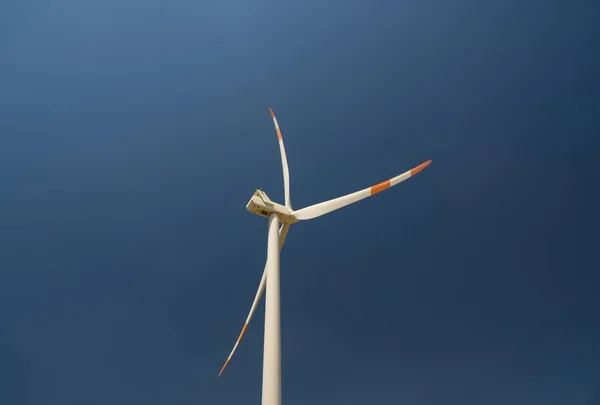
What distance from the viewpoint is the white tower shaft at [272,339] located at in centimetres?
1058

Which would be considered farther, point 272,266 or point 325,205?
point 325,205

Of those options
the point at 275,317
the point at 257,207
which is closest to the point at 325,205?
the point at 257,207

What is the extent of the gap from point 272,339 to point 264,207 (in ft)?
20.6

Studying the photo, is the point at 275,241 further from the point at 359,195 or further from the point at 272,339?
the point at 272,339

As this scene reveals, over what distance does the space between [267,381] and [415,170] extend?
1025 centimetres

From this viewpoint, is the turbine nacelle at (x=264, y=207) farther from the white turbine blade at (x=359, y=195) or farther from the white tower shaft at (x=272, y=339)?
the white tower shaft at (x=272, y=339)

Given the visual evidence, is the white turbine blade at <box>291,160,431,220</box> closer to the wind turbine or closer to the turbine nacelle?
the wind turbine

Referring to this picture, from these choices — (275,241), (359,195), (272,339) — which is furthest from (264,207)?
(272,339)

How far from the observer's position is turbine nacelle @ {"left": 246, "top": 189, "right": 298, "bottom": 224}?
53.1 feet

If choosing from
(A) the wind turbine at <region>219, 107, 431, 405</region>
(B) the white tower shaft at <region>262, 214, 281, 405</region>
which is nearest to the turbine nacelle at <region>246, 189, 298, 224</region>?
(A) the wind turbine at <region>219, 107, 431, 405</region>

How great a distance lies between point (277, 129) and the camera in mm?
19906

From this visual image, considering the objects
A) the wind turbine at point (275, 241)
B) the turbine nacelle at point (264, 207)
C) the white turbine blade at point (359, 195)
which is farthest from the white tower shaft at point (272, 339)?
the white turbine blade at point (359, 195)

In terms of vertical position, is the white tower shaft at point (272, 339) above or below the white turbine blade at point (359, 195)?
below

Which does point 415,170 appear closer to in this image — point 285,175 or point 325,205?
point 325,205
